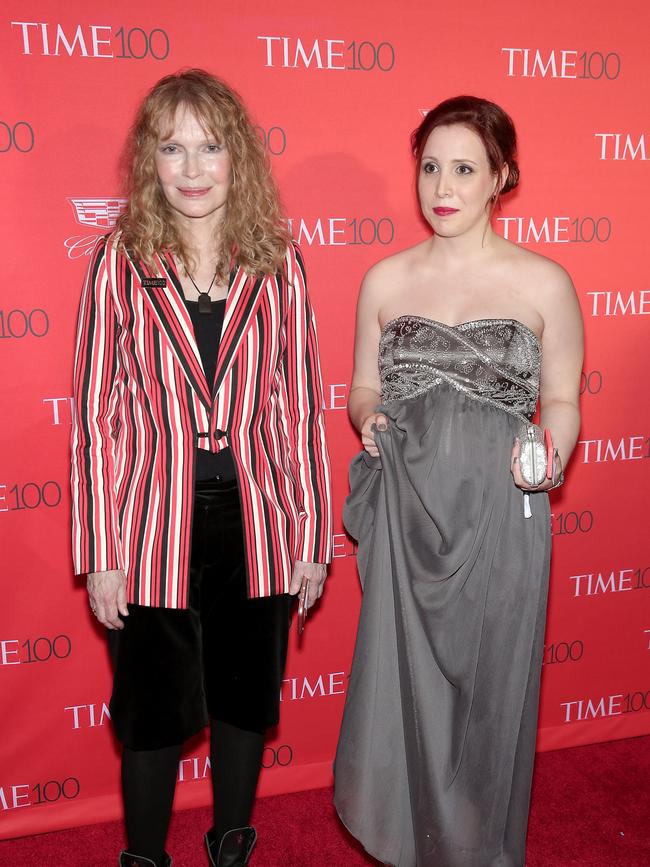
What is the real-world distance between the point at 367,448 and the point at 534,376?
17.1 inches

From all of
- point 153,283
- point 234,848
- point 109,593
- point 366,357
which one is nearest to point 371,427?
point 366,357

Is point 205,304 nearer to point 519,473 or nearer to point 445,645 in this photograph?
point 519,473

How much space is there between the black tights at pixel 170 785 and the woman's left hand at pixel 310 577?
38 centimetres

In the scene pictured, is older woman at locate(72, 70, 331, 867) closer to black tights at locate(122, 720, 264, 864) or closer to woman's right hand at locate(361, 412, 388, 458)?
black tights at locate(122, 720, 264, 864)

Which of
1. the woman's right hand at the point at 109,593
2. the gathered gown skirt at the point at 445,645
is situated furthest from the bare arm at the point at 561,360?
the woman's right hand at the point at 109,593

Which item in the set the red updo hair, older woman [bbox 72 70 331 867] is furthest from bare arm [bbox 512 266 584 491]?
older woman [bbox 72 70 331 867]

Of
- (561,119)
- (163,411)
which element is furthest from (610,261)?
(163,411)

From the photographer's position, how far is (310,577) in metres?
2.08

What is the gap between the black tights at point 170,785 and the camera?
203 centimetres

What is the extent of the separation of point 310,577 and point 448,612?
1.10ft

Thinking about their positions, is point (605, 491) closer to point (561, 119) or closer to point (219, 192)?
point (561, 119)

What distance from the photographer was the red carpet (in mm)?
2463

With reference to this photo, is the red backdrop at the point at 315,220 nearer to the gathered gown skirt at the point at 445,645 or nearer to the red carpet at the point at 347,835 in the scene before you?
the red carpet at the point at 347,835

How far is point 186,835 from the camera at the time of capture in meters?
2.59
